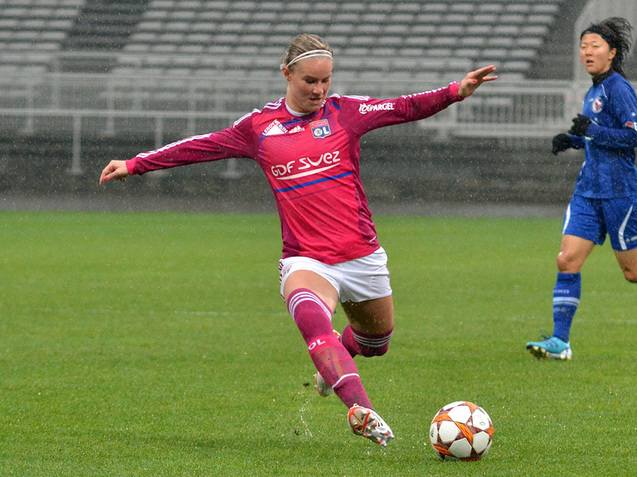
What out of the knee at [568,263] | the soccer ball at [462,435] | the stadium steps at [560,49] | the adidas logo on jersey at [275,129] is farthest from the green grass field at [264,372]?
the stadium steps at [560,49]

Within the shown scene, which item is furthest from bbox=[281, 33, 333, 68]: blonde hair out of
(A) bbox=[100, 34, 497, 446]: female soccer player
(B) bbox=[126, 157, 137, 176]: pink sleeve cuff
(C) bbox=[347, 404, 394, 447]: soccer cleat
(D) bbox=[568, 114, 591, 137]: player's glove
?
(D) bbox=[568, 114, 591, 137]: player's glove

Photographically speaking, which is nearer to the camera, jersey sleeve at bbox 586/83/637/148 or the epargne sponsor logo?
the epargne sponsor logo

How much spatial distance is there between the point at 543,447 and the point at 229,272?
25.1ft

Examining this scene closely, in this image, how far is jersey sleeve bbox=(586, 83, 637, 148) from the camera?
22.2 feet

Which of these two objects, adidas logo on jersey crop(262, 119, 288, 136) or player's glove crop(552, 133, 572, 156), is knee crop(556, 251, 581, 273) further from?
adidas logo on jersey crop(262, 119, 288, 136)

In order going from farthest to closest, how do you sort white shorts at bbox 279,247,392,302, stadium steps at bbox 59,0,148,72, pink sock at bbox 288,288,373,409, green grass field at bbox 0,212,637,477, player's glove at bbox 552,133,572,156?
stadium steps at bbox 59,0,148,72, player's glove at bbox 552,133,572,156, white shorts at bbox 279,247,392,302, green grass field at bbox 0,212,637,477, pink sock at bbox 288,288,373,409

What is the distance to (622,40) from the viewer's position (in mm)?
7000

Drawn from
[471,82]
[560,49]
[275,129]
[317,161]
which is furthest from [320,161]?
[560,49]

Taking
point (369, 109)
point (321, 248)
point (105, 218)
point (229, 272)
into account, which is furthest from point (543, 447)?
point (105, 218)

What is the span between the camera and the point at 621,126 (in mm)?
6867

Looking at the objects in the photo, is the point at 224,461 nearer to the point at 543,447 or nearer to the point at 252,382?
the point at 543,447

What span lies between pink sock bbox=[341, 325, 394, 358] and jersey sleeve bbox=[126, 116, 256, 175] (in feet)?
3.55

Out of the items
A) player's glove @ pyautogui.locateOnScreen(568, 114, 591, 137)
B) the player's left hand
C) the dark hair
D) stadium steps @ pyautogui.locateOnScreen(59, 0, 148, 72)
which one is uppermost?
the player's left hand

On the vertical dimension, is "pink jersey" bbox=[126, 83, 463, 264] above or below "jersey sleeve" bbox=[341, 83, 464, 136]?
below
